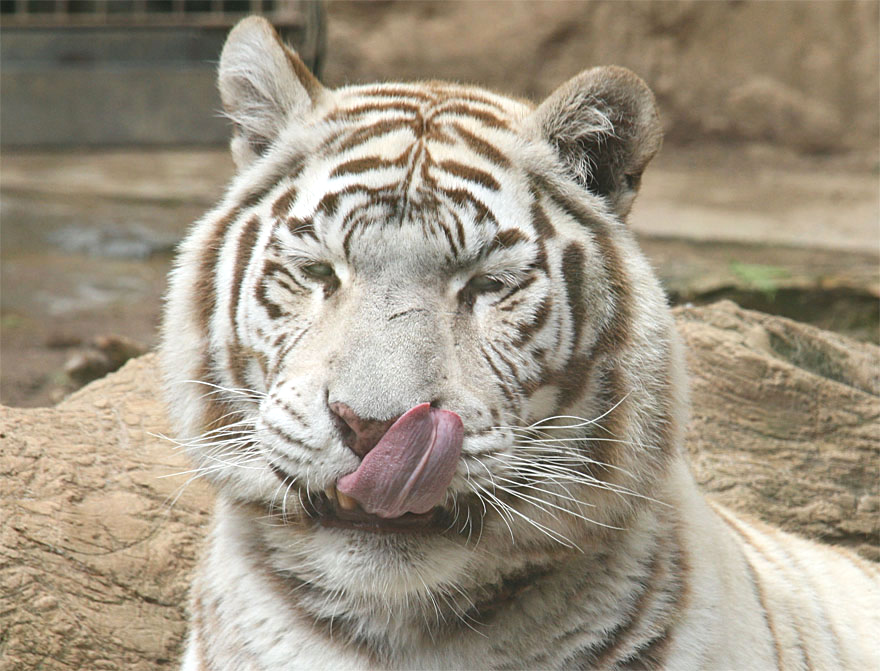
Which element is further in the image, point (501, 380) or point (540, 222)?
point (540, 222)

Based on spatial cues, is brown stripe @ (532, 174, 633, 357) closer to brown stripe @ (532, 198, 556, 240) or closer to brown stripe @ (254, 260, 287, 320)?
brown stripe @ (532, 198, 556, 240)

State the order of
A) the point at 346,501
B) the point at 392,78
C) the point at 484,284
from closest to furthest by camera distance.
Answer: the point at 346,501 → the point at 484,284 → the point at 392,78

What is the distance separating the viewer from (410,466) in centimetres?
170

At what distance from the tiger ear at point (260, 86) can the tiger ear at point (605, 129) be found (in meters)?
0.51

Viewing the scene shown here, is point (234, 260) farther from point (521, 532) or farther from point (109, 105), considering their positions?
point (109, 105)

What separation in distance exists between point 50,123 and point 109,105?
0.47 meters

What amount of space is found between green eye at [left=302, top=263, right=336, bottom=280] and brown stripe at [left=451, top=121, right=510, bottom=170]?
1.30 feet

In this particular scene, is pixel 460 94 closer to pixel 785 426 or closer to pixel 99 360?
pixel 785 426

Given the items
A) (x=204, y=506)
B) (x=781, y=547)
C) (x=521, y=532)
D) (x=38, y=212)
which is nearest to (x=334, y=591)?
(x=521, y=532)

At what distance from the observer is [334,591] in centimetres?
201

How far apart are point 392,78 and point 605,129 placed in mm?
5603

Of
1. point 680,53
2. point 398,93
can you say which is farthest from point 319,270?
point 680,53

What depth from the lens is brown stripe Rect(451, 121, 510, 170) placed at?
2113 millimetres

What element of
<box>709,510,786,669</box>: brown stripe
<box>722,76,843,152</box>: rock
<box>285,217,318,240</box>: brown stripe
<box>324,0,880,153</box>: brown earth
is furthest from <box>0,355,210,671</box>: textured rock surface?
<box>722,76,843,152</box>: rock
